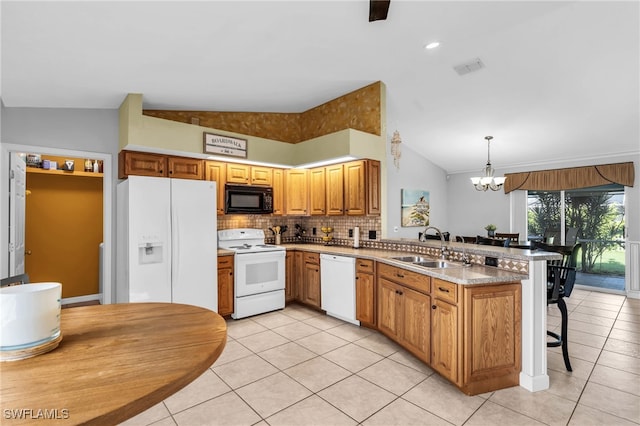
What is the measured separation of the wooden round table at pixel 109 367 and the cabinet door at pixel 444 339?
1.90 m

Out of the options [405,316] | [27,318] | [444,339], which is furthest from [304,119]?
[27,318]

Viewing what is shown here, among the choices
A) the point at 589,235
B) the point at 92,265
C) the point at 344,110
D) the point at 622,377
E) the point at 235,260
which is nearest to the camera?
the point at 622,377

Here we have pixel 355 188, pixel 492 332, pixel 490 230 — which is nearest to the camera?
pixel 492 332

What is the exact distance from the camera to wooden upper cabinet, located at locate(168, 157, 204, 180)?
13.2 feet

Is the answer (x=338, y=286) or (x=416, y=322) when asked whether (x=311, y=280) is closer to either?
(x=338, y=286)

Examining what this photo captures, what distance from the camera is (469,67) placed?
12.5ft

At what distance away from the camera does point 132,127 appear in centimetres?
356

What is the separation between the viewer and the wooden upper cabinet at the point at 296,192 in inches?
198

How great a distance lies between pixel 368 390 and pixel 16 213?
4030mm

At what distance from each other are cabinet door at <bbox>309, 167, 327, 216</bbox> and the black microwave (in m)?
0.63

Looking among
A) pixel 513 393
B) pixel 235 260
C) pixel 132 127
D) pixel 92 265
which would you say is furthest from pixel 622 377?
pixel 92 265

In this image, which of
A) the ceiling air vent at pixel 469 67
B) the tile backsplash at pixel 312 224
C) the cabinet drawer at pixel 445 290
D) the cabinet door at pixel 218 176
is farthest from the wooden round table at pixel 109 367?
the ceiling air vent at pixel 469 67

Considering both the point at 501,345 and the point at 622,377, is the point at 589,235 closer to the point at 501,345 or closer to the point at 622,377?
the point at 622,377

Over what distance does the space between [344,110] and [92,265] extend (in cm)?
465
